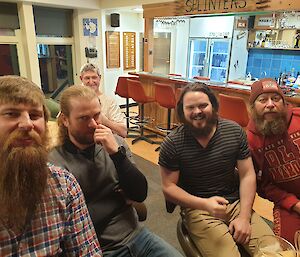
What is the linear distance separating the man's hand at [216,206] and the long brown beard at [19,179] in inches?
34.6

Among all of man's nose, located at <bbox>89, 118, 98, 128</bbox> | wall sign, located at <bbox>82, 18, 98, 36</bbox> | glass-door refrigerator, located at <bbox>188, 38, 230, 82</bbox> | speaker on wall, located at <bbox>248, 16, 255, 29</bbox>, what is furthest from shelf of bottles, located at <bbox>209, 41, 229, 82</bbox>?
Result: man's nose, located at <bbox>89, 118, 98, 128</bbox>

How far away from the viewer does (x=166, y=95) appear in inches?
154

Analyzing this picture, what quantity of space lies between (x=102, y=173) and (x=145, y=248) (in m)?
0.44

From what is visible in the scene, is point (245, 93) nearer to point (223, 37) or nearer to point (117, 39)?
point (223, 37)

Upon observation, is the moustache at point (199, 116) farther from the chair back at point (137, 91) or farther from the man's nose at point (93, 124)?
the chair back at point (137, 91)

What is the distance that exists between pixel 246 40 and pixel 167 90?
3.07m

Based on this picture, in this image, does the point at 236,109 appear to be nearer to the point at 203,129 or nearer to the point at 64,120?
the point at 203,129

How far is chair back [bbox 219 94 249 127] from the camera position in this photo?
2.99m

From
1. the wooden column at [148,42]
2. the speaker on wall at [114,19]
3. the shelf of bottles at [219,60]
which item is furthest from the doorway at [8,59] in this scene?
the shelf of bottles at [219,60]

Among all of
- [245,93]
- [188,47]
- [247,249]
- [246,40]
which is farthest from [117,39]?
[247,249]

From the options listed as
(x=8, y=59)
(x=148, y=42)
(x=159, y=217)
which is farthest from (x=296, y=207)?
(x=8, y=59)

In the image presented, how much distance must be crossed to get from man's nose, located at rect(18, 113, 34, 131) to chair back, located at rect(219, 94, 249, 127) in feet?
8.18

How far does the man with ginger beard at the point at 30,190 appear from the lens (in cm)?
87

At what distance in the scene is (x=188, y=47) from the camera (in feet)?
21.8
